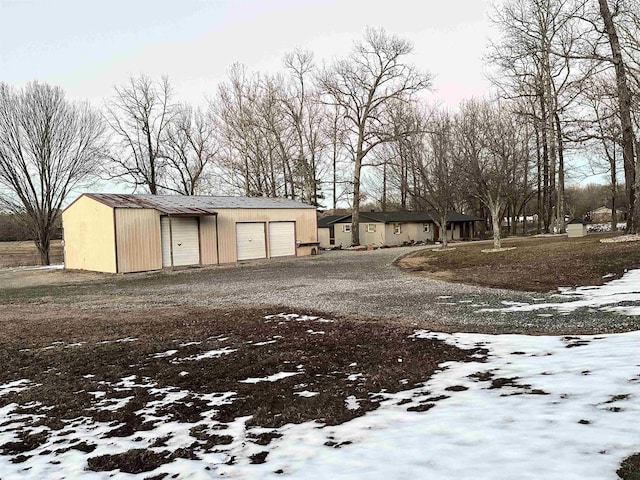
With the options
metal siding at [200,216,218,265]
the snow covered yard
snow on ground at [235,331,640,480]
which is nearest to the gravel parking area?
the snow covered yard

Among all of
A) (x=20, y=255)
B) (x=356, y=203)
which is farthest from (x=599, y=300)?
(x=20, y=255)

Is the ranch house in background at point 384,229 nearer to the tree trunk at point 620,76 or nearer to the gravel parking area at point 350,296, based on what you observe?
the gravel parking area at point 350,296

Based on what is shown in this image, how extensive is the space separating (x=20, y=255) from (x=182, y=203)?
831 inches

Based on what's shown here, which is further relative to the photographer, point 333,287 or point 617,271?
point 333,287

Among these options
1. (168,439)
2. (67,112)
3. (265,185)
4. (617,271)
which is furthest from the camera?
(265,185)

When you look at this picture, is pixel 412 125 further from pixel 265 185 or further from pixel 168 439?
pixel 168 439

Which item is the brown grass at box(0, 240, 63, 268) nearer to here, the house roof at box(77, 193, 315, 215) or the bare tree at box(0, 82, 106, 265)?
the bare tree at box(0, 82, 106, 265)

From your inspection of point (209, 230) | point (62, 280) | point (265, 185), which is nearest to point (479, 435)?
point (62, 280)

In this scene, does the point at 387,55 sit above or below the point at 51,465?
above

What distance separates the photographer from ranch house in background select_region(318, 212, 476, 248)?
3778 centimetres

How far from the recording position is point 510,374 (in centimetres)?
440

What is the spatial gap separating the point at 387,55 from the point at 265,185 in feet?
47.2

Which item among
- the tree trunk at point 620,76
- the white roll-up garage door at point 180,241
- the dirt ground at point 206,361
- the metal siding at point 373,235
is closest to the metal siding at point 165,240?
the white roll-up garage door at point 180,241

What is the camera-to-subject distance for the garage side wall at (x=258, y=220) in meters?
23.5
